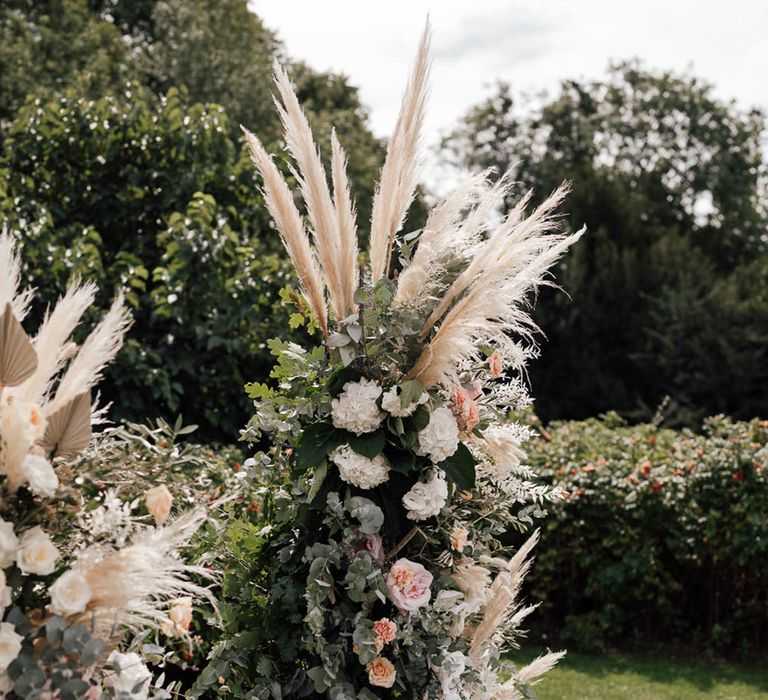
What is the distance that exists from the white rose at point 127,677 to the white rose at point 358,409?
84 centimetres

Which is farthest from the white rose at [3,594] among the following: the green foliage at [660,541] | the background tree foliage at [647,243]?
the background tree foliage at [647,243]

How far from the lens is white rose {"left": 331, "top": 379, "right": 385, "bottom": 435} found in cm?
245

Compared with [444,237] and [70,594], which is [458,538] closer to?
[444,237]

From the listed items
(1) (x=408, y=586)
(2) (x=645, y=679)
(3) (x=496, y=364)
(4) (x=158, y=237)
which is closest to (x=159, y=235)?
(4) (x=158, y=237)

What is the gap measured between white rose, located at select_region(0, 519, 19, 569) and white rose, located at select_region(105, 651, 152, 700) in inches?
11.5

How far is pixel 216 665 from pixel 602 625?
4.89m

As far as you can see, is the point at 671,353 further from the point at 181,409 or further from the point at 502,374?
the point at 502,374

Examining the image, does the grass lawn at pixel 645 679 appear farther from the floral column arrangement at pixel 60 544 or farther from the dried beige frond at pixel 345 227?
the floral column arrangement at pixel 60 544

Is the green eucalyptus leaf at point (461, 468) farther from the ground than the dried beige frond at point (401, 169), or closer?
closer

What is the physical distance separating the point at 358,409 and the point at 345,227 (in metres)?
0.49

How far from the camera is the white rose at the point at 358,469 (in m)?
2.44

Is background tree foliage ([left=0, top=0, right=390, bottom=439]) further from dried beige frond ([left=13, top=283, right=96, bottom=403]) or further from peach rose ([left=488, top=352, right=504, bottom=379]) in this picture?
dried beige frond ([left=13, top=283, right=96, bottom=403])

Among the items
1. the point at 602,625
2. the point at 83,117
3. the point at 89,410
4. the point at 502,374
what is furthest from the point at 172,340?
the point at 89,410

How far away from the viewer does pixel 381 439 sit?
2.48 m
